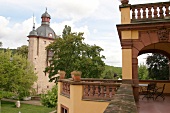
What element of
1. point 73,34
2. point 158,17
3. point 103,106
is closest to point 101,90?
point 103,106

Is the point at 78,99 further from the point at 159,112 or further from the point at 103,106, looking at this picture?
the point at 159,112

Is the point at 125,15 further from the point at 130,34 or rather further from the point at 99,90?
the point at 99,90

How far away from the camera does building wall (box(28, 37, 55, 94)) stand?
41.4 metres

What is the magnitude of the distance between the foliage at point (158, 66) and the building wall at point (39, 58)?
26.5 meters

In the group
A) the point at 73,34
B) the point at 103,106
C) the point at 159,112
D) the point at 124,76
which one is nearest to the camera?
the point at 159,112

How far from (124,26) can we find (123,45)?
2.24 feet

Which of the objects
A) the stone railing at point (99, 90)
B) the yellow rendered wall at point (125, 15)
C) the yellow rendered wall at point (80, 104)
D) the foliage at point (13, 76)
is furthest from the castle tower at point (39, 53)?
the stone railing at point (99, 90)

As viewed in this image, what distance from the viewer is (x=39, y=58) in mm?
42406

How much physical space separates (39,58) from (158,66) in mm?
27656

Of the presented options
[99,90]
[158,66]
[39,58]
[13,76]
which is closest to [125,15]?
[99,90]

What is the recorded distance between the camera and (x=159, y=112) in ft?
19.6

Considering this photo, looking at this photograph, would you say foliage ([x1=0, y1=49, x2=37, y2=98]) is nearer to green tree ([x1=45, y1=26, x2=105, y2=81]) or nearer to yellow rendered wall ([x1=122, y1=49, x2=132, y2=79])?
green tree ([x1=45, y1=26, x2=105, y2=81])

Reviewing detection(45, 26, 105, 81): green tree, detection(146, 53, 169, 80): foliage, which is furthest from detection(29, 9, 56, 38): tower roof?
detection(146, 53, 169, 80): foliage

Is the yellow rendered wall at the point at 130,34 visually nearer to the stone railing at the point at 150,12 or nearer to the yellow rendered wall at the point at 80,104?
the stone railing at the point at 150,12
